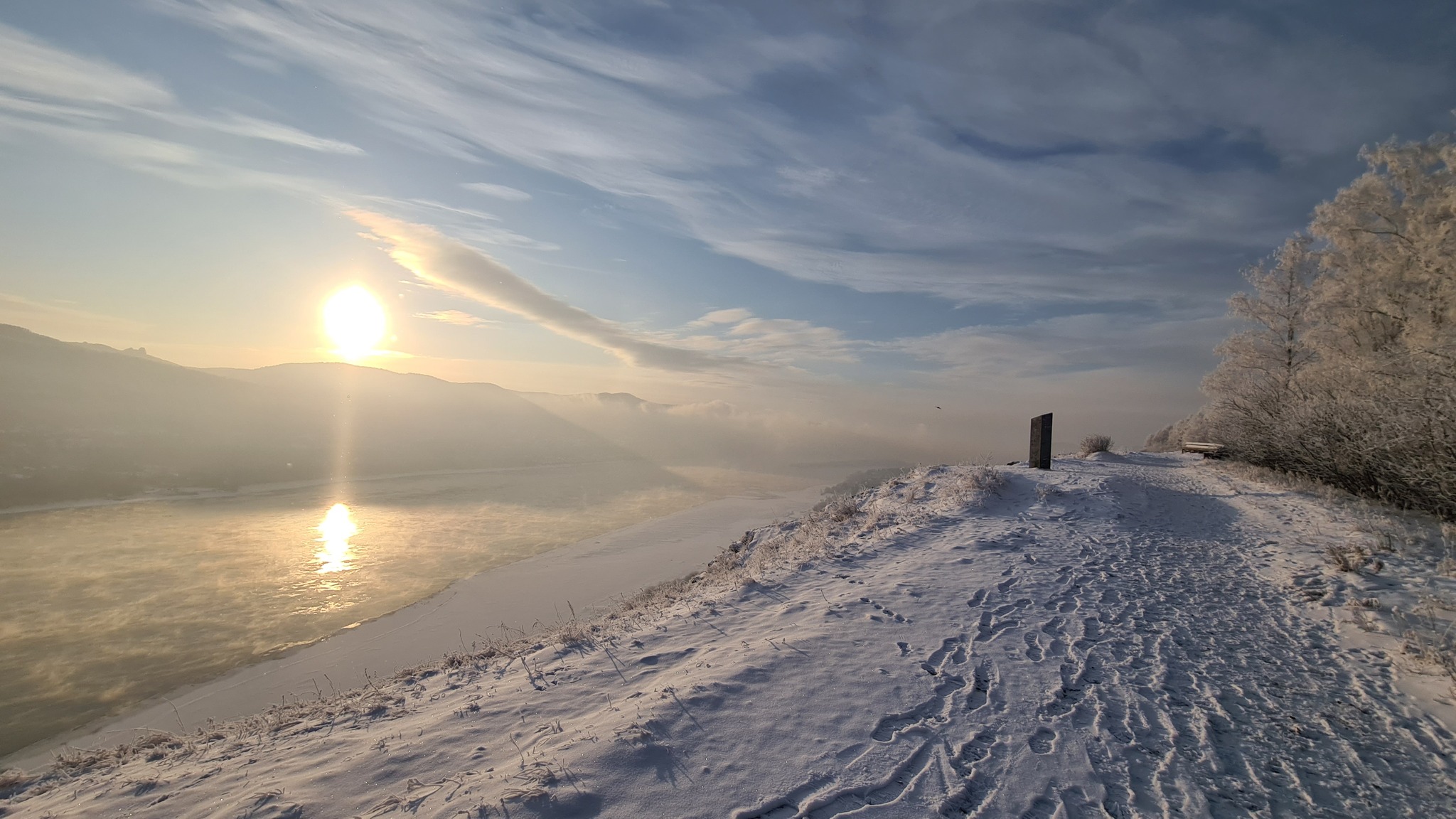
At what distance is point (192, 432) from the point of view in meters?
Answer: 39.7

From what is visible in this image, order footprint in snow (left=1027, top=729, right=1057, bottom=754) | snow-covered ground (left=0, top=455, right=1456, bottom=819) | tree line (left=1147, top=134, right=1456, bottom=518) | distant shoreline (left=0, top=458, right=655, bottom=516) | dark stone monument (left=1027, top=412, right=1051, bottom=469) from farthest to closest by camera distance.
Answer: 1. distant shoreline (left=0, top=458, right=655, bottom=516)
2. dark stone monument (left=1027, top=412, right=1051, bottom=469)
3. tree line (left=1147, top=134, right=1456, bottom=518)
4. footprint in snow (left=1027, top=729, right=1057, bottom=754)
5. snow-covered ground (left=0, top=455, right=1456, bottom=819)

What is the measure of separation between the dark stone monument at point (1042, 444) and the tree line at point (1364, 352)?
4782 millimetres

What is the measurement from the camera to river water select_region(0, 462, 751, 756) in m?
10.9

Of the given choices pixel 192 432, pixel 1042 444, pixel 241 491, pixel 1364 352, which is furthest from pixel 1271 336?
pixel 192 432

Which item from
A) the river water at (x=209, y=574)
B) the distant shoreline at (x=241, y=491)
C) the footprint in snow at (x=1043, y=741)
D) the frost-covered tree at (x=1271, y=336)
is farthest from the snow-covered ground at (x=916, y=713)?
the distant shoreline at (x=241, y=491)

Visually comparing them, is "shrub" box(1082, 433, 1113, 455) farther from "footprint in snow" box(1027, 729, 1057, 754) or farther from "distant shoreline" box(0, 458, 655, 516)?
"distant shoreline" box(0, 458, 655, 516)

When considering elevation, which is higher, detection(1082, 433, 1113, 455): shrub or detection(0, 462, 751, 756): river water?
detection(1082, 433, 1113, 455): shrub

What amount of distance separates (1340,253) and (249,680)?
35316 millimetres

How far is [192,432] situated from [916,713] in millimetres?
53304

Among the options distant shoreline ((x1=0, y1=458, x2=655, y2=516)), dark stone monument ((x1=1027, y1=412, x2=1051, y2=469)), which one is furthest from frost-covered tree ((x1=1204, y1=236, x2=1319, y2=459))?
distant shoreline ((x1=0, y1=458, x2=655, y2=516))

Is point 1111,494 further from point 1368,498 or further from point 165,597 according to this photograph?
point 165,597

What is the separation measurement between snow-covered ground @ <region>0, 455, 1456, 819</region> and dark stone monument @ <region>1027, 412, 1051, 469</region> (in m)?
7.90

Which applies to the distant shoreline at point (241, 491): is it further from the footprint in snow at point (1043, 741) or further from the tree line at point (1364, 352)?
the tree line at point (1364, 352)

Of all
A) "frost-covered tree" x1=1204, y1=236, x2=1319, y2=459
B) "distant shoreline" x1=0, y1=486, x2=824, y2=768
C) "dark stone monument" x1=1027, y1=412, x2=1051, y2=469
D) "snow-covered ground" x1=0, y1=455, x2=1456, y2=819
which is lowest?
"distant shoreline" x1=0, y1=486, x2=824, y2=768
